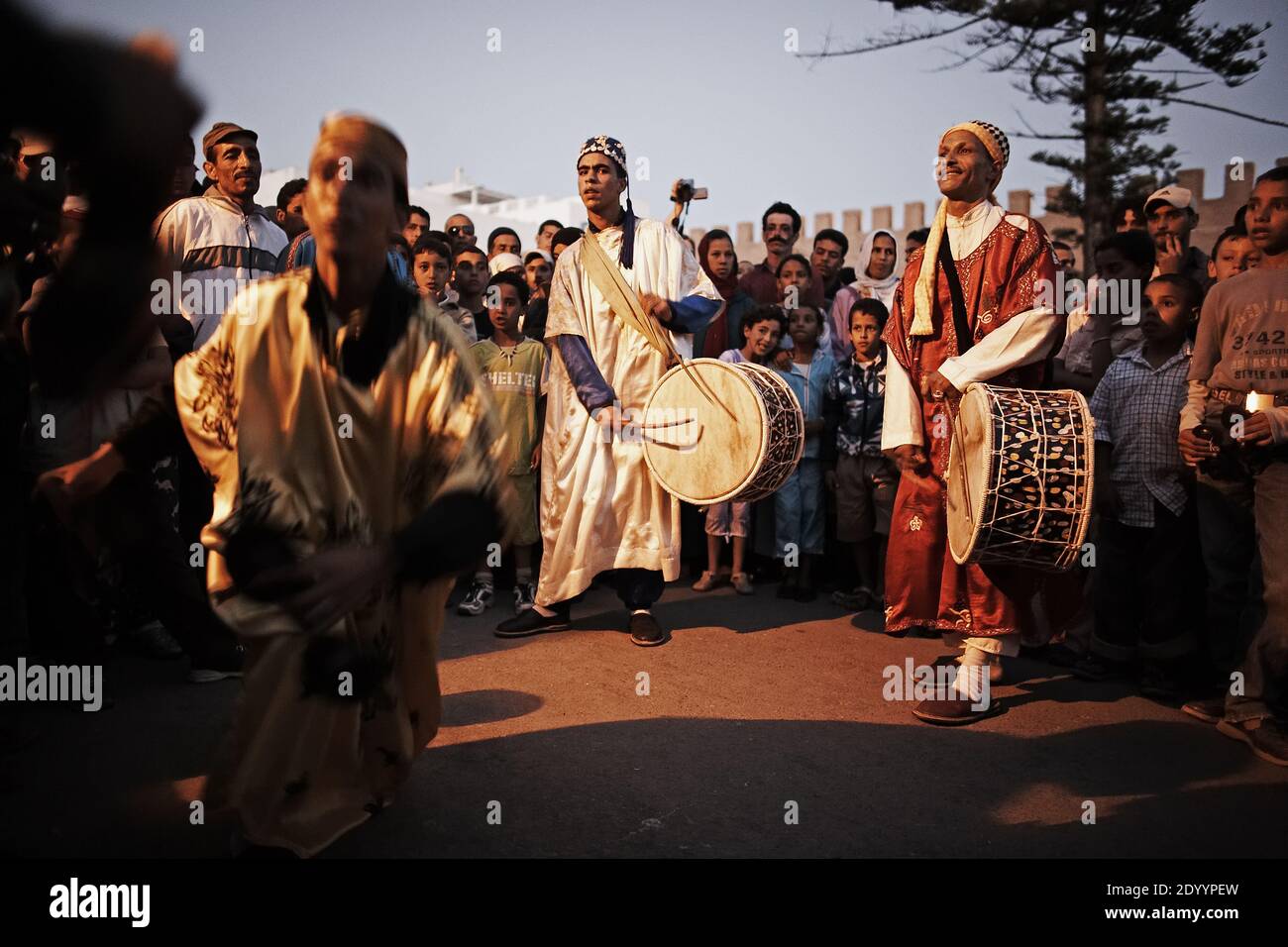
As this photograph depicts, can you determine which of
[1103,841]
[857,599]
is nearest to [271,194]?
[857,599]

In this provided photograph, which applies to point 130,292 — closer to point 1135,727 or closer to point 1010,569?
point 1010,569

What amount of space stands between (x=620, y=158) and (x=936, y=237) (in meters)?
1.87

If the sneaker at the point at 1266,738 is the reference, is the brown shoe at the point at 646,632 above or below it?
above

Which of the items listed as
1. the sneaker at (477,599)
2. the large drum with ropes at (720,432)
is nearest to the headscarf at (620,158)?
the large drum with ropes at (720,432)

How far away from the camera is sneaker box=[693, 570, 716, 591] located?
258 inches

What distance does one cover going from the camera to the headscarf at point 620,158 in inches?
203

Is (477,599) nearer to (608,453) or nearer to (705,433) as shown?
(608,453)

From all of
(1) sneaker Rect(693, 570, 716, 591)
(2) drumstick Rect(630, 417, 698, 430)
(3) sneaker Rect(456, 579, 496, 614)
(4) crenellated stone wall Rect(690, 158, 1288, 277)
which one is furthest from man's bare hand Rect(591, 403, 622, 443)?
(4) crenellated stone wall Rect(690, 158, 1288, 277)

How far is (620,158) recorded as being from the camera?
523 cm

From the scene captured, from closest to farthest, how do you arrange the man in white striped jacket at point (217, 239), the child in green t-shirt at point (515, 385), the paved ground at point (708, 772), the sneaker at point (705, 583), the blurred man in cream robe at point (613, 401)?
1. the paved ground at point (708, 772)
2. the man in white striped jacket at point (217, 239)
3. the blurred man in cream robe at point (613, 401)
4. the child in green t-shirt at point (515, 385)
5. the sneaker at point (705, 583)

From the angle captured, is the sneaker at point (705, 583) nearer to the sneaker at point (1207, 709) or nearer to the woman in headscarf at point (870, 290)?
the woman in headscarf at point (870, 290)

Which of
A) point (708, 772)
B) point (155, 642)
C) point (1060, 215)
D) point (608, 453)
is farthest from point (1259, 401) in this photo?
point (1060, 215)

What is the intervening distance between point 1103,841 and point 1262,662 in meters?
1.38

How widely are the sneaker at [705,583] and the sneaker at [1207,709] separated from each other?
3097 mm
